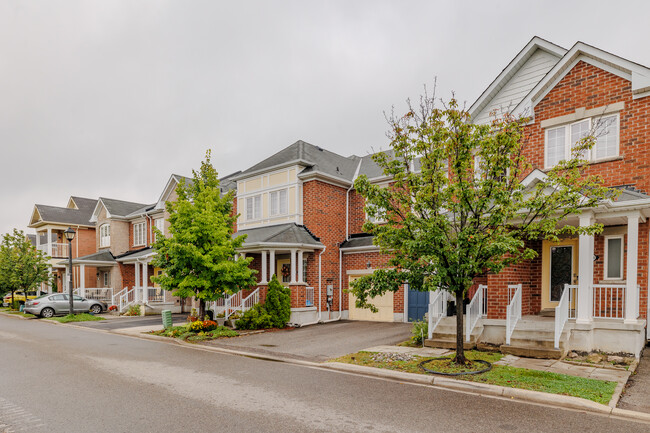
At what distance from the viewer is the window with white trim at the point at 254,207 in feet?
68.7

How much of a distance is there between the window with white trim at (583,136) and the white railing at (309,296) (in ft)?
35.7

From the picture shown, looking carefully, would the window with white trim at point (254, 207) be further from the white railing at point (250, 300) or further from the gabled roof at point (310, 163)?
the white railing at point (250, 300)

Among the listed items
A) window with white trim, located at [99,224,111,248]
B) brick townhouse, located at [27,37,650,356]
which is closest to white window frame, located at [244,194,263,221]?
brick townhouse, located at [27,37,650,356]

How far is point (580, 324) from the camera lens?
9.55 metres

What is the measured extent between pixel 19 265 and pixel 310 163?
72.3 ft

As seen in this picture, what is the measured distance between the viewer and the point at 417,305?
17.8 metres

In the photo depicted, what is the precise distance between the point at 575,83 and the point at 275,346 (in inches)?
473

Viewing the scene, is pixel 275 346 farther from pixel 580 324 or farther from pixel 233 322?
Result: pixel 580 324

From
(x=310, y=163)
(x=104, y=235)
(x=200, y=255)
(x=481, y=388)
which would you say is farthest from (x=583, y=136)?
(x=104, y=235)

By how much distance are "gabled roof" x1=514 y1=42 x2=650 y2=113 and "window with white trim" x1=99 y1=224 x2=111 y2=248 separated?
30061 mm

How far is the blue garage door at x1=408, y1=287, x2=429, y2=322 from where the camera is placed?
17.5 m

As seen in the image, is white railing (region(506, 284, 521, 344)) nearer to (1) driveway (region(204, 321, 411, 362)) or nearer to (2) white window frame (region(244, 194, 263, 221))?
(1) driveway (region(204, 321, 411, 362))

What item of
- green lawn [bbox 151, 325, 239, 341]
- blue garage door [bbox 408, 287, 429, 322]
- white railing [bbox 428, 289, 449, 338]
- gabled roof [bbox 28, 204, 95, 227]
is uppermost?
gabled roof [bbox 28, 204, 95, 227]

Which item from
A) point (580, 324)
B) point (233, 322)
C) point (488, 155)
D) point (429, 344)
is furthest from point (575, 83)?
point (233, 322)
